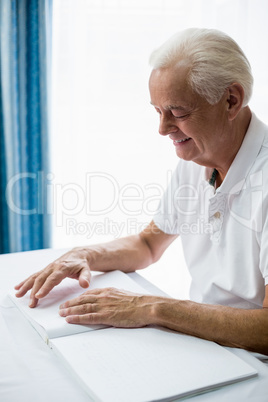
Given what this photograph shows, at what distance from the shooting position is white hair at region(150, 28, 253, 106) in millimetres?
1126

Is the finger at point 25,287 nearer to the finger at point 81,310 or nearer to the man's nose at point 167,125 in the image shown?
the finger at point 81,310

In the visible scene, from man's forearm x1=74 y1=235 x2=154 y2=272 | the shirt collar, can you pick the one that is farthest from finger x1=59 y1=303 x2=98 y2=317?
the shirt collar

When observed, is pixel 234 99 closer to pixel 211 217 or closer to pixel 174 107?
pixel 174 107

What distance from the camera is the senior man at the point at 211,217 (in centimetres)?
99

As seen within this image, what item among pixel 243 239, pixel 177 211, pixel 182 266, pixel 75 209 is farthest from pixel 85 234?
pixel 243 239

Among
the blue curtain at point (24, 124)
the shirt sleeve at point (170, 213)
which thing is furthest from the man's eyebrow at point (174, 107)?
the blue curtain at point (24, 124)

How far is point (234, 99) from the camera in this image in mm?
1184

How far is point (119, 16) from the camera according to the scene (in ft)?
8.60

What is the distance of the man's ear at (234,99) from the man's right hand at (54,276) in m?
0.59

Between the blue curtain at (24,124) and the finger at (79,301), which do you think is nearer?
the finger at (79,301)

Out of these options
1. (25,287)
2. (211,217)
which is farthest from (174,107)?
(25,287)

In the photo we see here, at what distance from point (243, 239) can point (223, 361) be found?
42cm

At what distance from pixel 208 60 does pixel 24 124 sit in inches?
72.0

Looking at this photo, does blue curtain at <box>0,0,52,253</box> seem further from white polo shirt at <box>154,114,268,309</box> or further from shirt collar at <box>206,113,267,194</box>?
shirt collar at <box>206,113,267,194</box>
